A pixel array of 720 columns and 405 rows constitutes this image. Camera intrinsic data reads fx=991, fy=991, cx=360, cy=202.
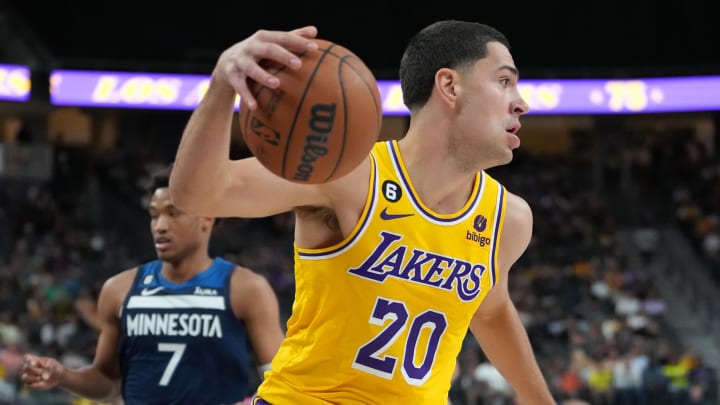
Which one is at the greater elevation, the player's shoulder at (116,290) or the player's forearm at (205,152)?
the player's shoulder at (116,290)

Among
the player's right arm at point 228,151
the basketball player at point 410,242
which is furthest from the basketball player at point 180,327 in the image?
the player's right arm at point 228,151

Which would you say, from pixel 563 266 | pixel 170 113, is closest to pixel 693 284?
pixel 563 266

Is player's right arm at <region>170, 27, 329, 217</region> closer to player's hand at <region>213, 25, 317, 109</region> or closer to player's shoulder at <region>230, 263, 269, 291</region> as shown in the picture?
player's hand at <region>213, 25, 317, 109</region>

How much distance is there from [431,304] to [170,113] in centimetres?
2124

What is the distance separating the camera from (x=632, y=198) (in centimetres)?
2180

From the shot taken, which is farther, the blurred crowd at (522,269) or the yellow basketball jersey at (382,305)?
the blurred crowd at (522,269)

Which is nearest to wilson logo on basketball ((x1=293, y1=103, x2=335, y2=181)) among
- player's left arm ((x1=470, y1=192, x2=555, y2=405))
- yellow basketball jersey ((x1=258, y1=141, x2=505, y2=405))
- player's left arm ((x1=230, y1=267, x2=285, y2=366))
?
yellow basketball jersey ((x1=258, y1=141, x2=505, y2=405))

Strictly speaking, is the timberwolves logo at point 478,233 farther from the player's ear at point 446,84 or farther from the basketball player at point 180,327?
the basketball player at point 180,327

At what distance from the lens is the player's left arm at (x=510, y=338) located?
3400 mm

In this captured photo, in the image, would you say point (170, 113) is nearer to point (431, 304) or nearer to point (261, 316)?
point (261, 316)

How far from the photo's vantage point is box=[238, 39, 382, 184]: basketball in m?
2.22

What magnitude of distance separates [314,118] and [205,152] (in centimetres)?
26

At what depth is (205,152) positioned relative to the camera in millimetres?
2273

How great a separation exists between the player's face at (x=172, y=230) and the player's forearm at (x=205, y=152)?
2.54 m
